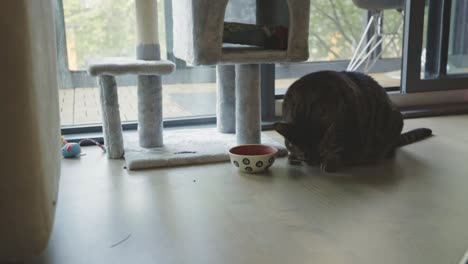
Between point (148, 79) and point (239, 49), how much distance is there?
0.39 m

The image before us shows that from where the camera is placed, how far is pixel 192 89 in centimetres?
255

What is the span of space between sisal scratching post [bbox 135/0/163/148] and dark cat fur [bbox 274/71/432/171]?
53 centimetres

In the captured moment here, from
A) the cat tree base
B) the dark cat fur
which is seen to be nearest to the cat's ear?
the dark cat fur

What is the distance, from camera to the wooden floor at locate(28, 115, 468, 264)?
49.9 inches

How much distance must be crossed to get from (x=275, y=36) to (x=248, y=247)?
109 cm

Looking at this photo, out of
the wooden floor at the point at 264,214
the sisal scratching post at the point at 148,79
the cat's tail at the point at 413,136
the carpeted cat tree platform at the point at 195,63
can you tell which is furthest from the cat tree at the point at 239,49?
the cat's tail at the point at 413,136

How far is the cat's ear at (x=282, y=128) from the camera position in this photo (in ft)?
6.22

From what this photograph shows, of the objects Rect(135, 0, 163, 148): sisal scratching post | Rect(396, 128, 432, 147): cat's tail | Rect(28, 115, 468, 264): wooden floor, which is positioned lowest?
Rect(28, 115, 468, 264): wooden floor

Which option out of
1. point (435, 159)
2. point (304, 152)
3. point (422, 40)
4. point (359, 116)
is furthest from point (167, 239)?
point (422, 40)

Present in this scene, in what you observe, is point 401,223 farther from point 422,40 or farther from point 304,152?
point 422,40

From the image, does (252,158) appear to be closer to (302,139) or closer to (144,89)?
(302,139)

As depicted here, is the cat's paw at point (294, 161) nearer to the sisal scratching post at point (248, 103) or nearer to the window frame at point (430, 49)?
the sisal scratching post at point (248, 103)

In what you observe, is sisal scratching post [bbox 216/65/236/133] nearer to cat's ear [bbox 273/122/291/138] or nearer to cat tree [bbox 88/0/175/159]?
cat tree [bbox 88/0/175/159]

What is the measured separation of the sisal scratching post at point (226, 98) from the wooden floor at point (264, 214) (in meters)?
0.45
